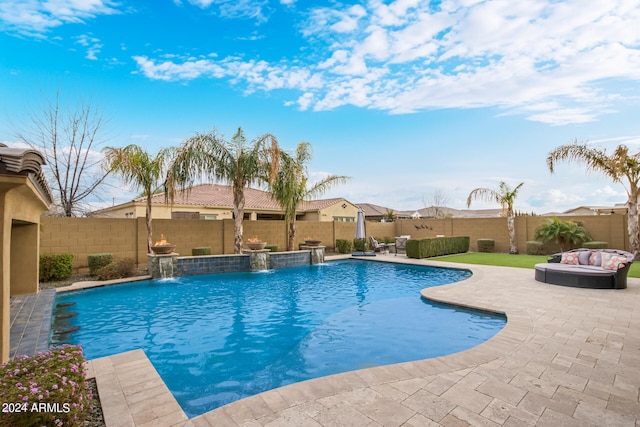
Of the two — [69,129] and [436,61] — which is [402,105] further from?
[69,129]

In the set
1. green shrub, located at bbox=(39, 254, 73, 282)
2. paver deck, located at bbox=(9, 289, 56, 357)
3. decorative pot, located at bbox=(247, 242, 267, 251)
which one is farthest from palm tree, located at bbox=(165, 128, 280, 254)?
paver deck, located at bbox=(9, 289, 56, 357)

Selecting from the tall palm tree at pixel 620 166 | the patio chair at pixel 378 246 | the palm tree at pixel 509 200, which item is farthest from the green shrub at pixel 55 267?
the tall palm tree at pixel 620 166

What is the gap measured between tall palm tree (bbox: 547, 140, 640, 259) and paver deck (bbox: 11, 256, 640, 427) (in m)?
12.5

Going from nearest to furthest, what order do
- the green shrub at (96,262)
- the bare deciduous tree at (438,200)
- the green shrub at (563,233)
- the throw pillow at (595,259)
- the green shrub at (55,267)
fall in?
the throw pillow at (595,259) → the green shrub at (55,267) → the green shrub at (96,262) → the green shrub at (563,233) → the bare deciduous tree at (438,200)

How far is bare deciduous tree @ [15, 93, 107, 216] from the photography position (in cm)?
1516

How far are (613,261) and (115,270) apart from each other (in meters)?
15.0

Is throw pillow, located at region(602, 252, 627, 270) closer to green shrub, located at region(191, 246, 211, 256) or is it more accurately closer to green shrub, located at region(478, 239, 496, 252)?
green shrub, located at region(478, 239, 496, 252)

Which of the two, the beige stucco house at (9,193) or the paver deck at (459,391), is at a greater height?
the beige stucco house at (9,193)

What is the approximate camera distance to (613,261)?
8.59 metres

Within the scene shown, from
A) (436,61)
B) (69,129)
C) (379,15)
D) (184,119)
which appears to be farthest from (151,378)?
(69,129)

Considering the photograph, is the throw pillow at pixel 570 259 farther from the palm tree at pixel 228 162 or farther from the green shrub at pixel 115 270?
the green shrub at pixel 115 270

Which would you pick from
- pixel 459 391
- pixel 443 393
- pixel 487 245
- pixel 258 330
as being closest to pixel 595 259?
pixel 459 391

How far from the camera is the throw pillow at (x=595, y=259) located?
9211 mm

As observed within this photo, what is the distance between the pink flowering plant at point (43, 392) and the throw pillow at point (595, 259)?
11876 millimetres
